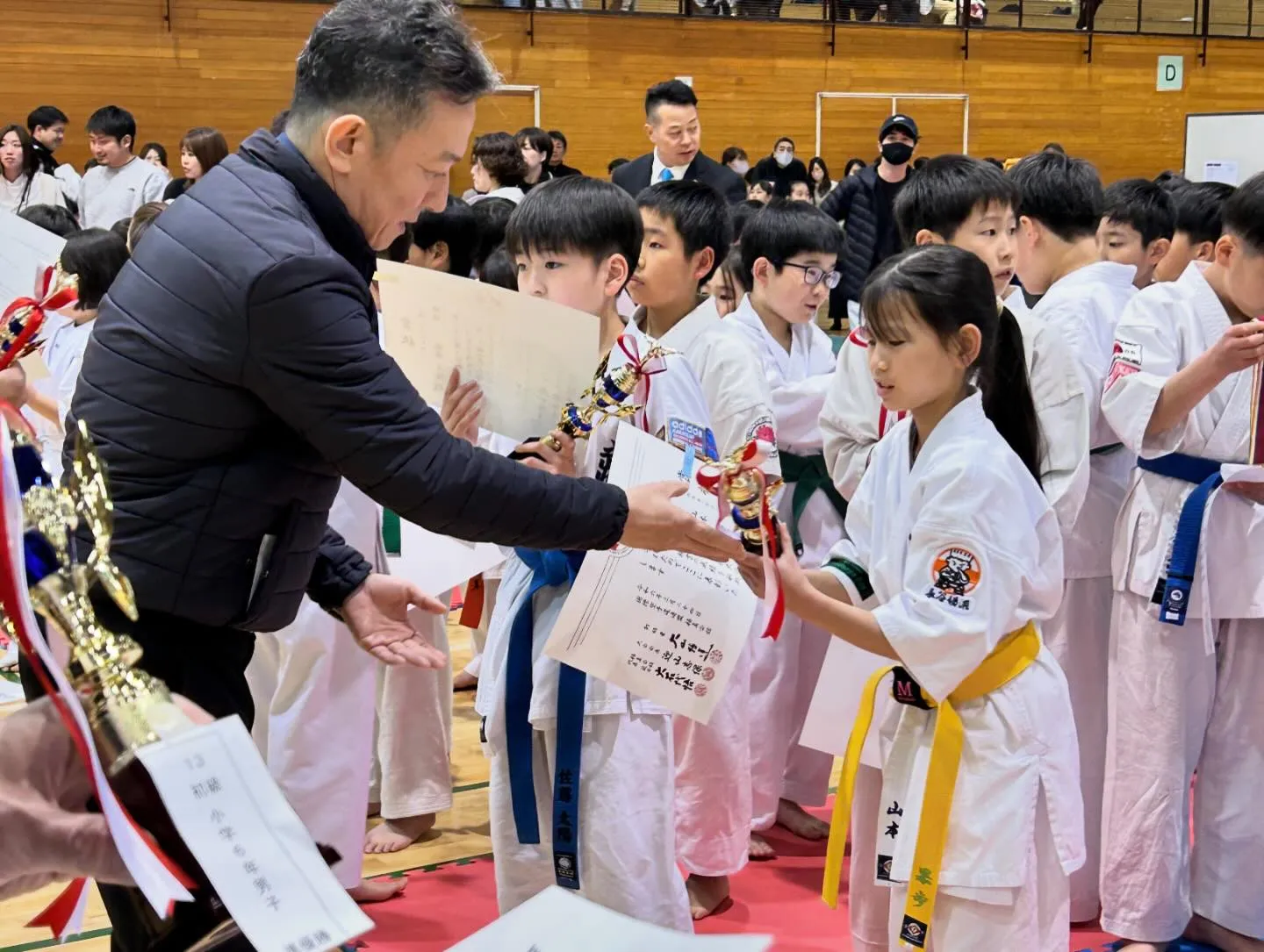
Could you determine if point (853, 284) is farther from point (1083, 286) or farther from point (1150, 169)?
point (1150, 169)

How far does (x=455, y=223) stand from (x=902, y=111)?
37.6 feet

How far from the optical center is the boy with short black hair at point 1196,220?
385cm

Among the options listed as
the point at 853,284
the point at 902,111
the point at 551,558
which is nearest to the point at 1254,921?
the point at 551,558

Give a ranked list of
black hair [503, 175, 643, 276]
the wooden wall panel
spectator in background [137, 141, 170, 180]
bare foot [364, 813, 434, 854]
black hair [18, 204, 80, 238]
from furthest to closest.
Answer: the wooden wall panel → spectator in background [137, 141, 170, 180] → black hair [18, 204, 80, 238] → bare foot [364, 813, 434, 854] → black hair [503, 175, 643, 276]

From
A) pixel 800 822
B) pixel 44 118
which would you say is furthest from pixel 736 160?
pixel 800 822

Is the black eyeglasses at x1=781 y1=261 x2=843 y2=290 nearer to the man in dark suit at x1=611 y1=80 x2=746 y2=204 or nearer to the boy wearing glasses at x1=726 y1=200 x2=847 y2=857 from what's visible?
the boy wearing glasses at x1=726 y1=200 x2=847 y2=857

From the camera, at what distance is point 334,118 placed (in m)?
1.78

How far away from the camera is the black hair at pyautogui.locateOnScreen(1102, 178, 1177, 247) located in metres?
3.69

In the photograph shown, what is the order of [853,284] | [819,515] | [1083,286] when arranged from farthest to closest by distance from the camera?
[853,284] → [819,515] → [1083,286]

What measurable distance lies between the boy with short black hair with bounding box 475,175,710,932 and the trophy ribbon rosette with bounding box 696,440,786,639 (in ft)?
1.11

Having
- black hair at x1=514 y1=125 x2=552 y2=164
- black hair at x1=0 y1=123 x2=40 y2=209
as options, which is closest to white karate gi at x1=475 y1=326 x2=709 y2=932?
black hair at x1=514 y1=125 x2=552 y2=164

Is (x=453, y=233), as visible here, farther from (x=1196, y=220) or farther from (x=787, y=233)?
(x=1196, y=220)

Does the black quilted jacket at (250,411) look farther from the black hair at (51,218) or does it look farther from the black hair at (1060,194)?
the black hair at (51,218)

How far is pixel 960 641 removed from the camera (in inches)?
84.0
